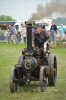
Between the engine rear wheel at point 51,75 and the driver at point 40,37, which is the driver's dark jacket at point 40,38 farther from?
the engine rear wheel at point 51,75

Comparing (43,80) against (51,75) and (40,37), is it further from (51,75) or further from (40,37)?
(40,37)

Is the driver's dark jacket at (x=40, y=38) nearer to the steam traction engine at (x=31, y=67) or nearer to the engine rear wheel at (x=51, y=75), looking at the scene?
the steam traction engine at (x=31, y=67)

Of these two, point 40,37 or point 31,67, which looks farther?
point 40,37

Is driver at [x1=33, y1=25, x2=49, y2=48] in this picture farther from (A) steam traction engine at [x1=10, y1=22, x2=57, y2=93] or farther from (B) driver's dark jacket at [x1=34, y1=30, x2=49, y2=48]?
(A) steam traction engine at [x1=10, y1=22, x2=57, y2=93]

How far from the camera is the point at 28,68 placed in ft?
35.0

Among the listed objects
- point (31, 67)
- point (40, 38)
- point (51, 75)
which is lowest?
point (51, 75)

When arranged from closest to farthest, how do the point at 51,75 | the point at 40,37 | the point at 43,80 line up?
the point at 43,80 → the point at 40,37 → the point at 51,75

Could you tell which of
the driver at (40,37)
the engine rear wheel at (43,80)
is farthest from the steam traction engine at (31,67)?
the driver at (40,37)

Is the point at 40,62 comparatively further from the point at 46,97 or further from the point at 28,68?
the point at 46,97

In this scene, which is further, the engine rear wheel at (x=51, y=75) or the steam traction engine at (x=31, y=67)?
the engine rear wheel at (x=51, y=75)

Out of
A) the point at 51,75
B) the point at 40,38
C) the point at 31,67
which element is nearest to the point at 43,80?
the point at 31,67

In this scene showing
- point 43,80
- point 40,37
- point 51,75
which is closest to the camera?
point 43,80

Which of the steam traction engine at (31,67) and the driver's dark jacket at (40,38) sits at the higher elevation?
the driver's dark jacket at (40,38)

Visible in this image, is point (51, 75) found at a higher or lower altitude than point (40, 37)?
lower
